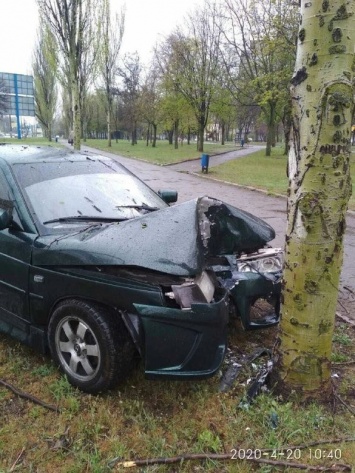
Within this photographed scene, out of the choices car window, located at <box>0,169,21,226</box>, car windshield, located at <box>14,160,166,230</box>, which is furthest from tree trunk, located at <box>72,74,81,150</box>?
car window, located at <box>0,169,21,226</box>

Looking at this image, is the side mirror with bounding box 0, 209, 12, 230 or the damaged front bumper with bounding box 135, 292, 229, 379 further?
the side mirror with bounding box 0, 209, 12, 230

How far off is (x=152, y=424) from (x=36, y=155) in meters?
2.65

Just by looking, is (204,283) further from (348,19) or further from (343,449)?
(348,19)

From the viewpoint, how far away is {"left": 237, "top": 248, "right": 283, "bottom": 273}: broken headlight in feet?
11.2

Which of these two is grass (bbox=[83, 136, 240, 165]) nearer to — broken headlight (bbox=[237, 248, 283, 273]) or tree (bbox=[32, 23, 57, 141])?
tree (bbox=[32, 23, 57, 141])

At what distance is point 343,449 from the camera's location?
7.82ft

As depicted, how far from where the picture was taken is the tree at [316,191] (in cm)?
235

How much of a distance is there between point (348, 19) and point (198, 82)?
29751mm

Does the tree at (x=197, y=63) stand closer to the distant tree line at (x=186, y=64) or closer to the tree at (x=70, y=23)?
the distant tree line at (x=186, y=64)

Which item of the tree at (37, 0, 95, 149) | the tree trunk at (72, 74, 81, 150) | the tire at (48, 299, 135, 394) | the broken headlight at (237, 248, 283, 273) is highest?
the tree at (37, 0, 95, 149)

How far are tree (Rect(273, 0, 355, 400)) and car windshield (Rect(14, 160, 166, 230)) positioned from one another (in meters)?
1.58

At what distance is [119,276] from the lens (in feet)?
8.72

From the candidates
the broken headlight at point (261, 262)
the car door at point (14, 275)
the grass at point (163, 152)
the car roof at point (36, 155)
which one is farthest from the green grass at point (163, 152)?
the car door at point (14, 275)

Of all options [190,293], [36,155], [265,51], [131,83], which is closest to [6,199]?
[36,155]
